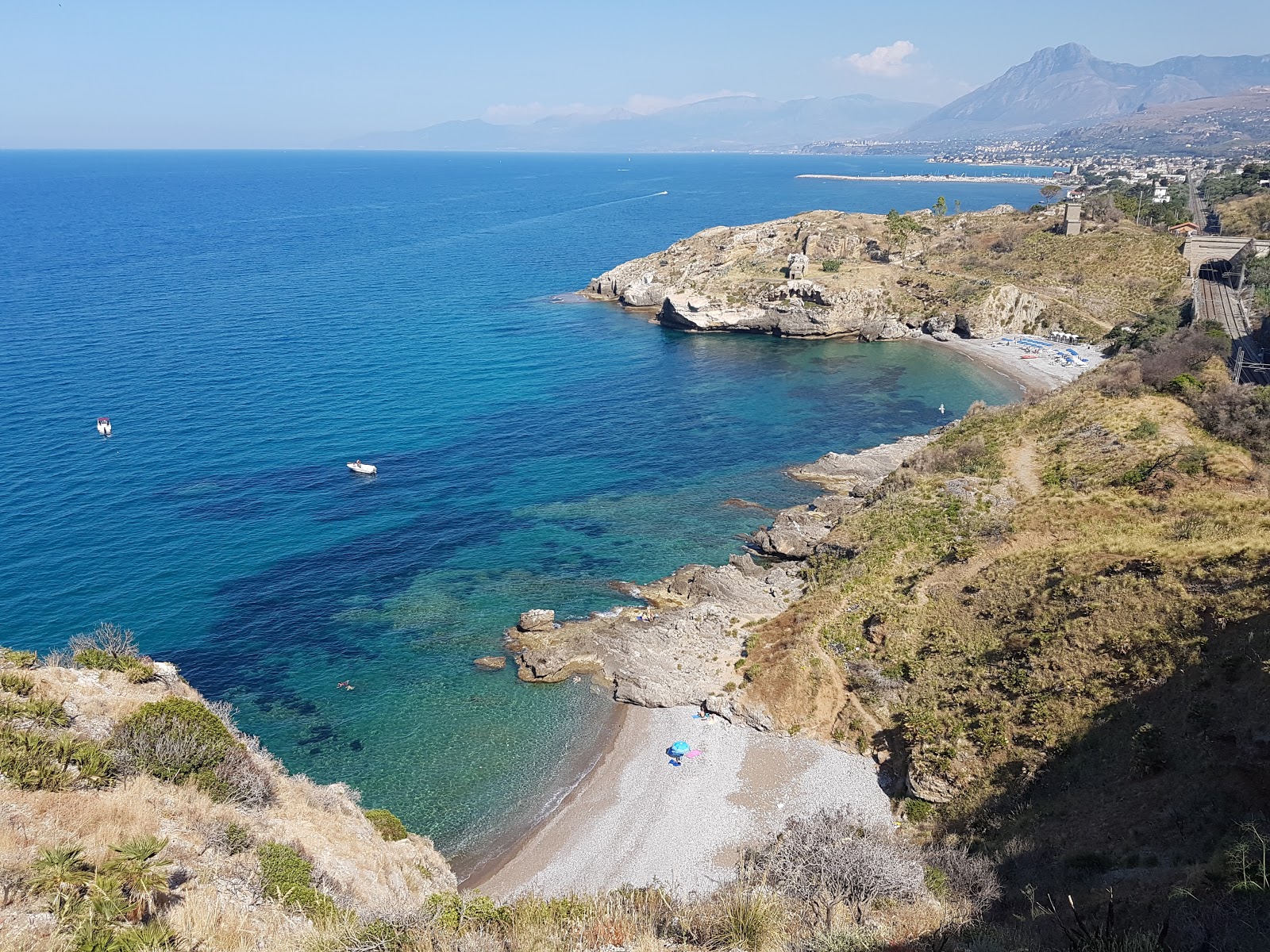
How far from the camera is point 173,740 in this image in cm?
1852

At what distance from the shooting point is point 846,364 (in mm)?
85438

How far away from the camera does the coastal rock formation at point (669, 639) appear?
34.7 meters

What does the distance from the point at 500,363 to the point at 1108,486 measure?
6126 cm

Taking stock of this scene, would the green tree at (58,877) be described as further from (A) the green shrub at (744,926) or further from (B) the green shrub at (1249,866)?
(B) the green shrub at (1249,866)

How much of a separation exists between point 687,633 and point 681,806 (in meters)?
10.1

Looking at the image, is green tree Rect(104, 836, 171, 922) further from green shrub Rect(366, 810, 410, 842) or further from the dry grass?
the dry grass

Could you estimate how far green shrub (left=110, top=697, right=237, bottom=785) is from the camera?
18.0 meters

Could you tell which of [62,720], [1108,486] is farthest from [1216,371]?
[62,720]

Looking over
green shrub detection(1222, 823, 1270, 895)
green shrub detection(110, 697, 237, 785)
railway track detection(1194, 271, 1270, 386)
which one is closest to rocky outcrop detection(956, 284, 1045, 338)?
railway track detection(1194, 271, 1270, 386)

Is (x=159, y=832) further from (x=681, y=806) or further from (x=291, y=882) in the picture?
(x=681, y=806)

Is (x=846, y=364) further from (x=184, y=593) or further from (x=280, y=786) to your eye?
(x=280, y=786)

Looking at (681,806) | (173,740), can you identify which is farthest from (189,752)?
(681,806)

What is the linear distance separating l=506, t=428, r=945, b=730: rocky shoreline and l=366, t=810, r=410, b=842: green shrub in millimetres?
12152

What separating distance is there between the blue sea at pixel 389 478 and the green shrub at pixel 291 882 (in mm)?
12263
